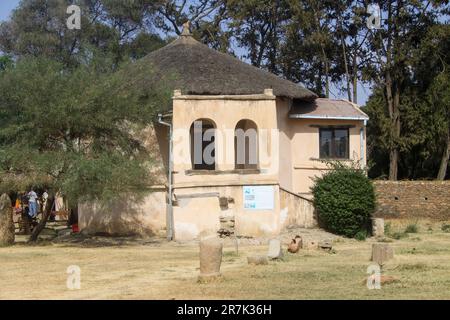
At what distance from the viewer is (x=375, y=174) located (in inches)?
1797

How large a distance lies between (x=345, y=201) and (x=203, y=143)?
18.8ft

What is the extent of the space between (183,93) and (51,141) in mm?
5256

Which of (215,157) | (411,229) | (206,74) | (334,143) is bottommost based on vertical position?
(411,229)

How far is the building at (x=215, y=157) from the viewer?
88.3 feet

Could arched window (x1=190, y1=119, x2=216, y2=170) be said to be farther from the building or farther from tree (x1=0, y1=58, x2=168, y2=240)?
tree (x1=0, y1=58, x2=168, y2=240)

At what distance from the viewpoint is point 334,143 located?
3231cm

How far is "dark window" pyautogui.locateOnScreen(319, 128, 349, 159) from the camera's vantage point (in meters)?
32.2

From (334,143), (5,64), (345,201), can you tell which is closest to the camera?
(5,64)

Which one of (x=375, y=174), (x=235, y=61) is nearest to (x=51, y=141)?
(x=235, y=61)

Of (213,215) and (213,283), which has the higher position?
(213,215)

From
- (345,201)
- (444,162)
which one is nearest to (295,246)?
(345,201)

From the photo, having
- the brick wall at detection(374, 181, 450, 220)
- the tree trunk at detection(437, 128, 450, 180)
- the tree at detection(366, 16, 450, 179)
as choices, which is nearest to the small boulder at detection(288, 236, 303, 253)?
the brick wall at detection(374, 181, 450, 220)

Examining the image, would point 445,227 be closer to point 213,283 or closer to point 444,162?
point 444,162

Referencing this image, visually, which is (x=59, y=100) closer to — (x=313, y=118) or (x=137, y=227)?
(x=137, y=227)
